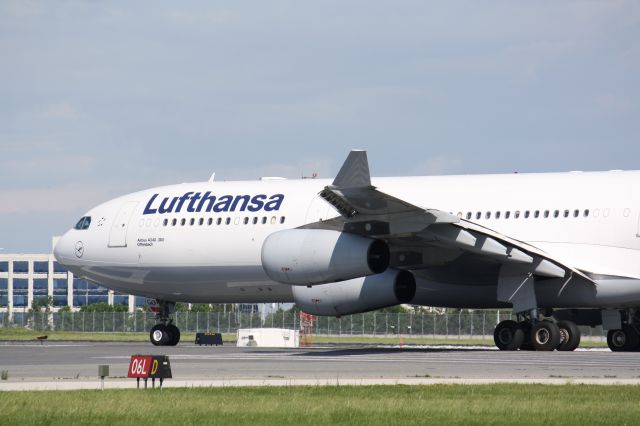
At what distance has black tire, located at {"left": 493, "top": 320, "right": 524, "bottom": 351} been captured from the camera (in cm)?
3108

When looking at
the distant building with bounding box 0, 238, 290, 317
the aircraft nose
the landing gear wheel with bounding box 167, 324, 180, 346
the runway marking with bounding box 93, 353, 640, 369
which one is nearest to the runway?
the runway marking with bounding box 93, 353, 640, 369

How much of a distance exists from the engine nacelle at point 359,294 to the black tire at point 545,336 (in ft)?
11.2

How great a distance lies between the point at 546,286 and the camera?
31.2m

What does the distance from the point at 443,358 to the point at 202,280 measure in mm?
11243

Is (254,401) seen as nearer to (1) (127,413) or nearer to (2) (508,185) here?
(1) (127,413)

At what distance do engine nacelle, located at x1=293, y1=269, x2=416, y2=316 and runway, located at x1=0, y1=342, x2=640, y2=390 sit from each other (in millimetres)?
1469

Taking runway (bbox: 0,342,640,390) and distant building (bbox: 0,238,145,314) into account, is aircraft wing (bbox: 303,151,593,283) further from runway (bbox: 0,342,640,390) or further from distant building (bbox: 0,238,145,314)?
distant building (bbox: 0,238,145,314)

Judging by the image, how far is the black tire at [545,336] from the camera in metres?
30.4

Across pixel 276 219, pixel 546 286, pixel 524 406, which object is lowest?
pixel 524 406

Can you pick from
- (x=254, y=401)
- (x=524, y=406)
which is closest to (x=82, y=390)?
(x=254, y=401)

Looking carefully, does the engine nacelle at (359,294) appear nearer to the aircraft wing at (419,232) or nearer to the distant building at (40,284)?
the aircraft wing at (419,232)

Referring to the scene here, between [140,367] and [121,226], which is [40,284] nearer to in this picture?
[121,226]

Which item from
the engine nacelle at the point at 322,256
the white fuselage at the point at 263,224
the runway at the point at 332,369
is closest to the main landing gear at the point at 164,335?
the white fuselage at the point at 263,224

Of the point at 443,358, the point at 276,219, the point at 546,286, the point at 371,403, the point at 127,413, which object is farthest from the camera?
the point at 276,219
